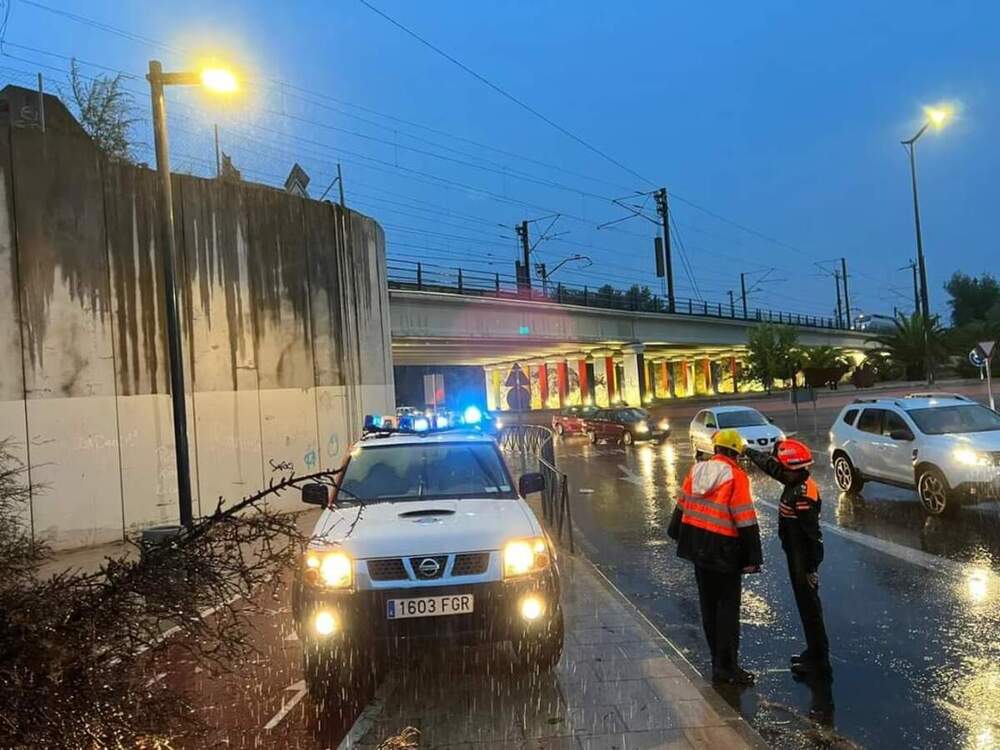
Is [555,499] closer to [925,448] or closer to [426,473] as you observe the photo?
[426,473]

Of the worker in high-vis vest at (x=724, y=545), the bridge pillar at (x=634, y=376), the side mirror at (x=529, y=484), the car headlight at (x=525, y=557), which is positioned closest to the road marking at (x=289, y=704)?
the car headlight at (x=525, y=557)

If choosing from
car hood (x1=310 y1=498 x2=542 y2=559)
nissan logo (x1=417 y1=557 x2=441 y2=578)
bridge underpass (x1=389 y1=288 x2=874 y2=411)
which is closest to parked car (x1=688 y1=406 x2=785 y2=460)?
bridge underpass (x1=389 y1=288 x2=874 y2=411)

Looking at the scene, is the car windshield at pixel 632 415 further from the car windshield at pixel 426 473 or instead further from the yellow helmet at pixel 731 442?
the yellow helmet at pixel 731 442

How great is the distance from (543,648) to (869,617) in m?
3.17

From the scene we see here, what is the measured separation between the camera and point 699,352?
2665 inches

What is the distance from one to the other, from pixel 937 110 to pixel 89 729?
3141 cm

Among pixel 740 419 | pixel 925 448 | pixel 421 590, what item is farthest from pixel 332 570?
pixel 740 419

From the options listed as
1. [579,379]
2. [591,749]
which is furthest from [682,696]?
[579,379]

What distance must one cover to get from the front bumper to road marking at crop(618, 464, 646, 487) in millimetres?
12500

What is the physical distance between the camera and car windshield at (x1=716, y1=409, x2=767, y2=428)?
20.3m

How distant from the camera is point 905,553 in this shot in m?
8.71

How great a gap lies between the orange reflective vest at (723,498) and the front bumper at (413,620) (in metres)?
1.29

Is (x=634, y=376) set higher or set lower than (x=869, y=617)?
higher

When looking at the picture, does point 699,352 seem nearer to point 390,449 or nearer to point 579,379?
point 579,379
